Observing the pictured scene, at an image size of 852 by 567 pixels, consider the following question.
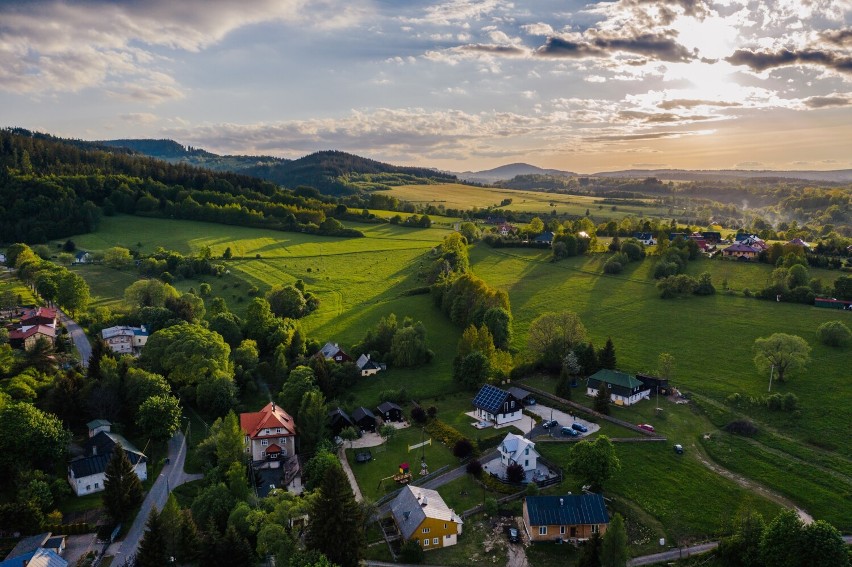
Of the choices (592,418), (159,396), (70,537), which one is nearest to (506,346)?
(592,418)

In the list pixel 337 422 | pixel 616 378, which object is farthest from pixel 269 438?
pixel 616 378

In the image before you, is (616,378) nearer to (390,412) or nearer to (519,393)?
(519,393)

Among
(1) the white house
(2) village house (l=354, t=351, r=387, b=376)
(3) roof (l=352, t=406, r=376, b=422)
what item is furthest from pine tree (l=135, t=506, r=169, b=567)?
(2) village house (l=354, t=351, r=387, b=376)

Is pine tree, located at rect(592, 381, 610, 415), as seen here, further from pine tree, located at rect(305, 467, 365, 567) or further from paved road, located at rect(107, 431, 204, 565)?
paved road, located at rect(107, 431, 204, 565)

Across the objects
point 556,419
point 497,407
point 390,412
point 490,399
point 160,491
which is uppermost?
point 490,399

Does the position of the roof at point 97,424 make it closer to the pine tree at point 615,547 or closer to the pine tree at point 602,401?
the pine tree at point 615,547

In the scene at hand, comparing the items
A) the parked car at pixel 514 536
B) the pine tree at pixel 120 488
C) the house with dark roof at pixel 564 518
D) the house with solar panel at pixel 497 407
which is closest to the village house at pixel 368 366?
the house with solar panel at pixel 497 407

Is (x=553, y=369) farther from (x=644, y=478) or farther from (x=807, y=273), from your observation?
(x=807, y=273)
